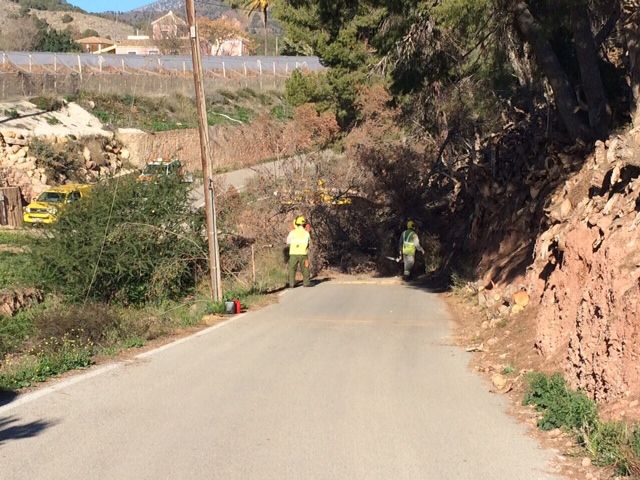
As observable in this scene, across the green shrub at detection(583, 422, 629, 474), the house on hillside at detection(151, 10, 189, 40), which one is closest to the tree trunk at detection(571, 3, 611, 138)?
the green shrub at detection(583, 422, 629, 474)

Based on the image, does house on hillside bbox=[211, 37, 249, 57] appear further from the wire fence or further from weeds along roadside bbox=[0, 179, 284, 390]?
weeds along roadside bbox=[0, 179, 284, 390]

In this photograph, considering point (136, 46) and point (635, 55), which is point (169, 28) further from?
point (635, 55)

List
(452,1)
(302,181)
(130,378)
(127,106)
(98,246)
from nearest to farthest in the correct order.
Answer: (130,378), (452,1), (98,246), (302,181), (127,106)

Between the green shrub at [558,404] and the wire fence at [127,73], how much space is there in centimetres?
4925

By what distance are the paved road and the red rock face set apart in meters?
0.94

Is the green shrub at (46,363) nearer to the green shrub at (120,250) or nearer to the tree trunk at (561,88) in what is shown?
the green shrub at (120,250)

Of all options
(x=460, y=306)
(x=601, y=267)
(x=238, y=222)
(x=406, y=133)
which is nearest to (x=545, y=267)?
(x=601, y=267)

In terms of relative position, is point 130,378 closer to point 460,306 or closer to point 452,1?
point 452,1

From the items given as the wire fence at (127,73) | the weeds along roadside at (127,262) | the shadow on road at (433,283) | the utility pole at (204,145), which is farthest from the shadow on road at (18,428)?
the wire fence at (127,73)

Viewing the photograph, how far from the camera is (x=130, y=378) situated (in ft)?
31.3

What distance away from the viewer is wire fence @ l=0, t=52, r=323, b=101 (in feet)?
182

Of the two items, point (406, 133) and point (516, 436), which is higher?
point (406, 133)

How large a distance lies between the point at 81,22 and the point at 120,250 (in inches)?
6381

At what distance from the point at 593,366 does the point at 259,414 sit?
319 cm
